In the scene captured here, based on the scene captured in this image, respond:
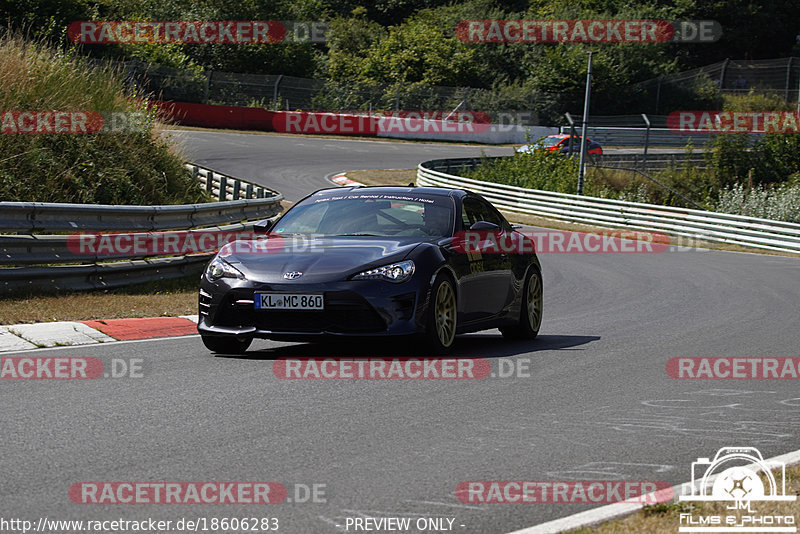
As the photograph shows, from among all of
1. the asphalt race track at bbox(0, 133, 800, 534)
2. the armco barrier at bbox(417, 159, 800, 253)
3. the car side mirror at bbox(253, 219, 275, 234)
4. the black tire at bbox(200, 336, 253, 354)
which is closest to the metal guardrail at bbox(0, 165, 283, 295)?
the asphalt race track at bbox(0, 133, 800, 534)

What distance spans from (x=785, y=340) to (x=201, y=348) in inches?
238

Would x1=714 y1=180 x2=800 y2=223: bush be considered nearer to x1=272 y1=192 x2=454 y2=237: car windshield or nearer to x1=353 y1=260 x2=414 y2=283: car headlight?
x1=272 y1=192 x2=454 y2=237: car windshield

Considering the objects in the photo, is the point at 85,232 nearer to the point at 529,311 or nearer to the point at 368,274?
the point at 529,311

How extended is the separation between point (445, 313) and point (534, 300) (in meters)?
2.29

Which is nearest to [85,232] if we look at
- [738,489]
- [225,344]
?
[225,344]

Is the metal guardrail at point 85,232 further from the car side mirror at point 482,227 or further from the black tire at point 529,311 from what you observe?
the car side mirror at point 482,227

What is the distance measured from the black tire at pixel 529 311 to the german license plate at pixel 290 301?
111 inches

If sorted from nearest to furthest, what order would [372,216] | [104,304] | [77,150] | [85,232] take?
[372,216] → [104,304] → [85,232] → [77,150]

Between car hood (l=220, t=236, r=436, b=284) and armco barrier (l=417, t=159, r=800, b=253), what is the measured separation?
21053mm

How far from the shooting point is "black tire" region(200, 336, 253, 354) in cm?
899

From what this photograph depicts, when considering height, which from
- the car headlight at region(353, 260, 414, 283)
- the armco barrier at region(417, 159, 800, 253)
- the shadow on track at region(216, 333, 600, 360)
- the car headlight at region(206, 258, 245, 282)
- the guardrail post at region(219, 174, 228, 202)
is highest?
the car headlight at region(353, 260, 414, 283)

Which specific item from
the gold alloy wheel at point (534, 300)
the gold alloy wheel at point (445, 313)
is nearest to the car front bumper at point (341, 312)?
the gold alloy wheel at point (445, 313)

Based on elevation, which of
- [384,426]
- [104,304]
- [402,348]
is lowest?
[104,304]

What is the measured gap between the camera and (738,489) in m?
4.93
